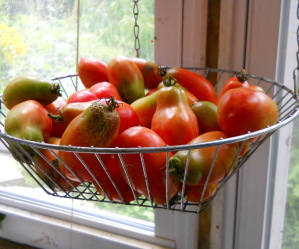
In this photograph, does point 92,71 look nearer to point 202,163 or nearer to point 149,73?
point 149,73

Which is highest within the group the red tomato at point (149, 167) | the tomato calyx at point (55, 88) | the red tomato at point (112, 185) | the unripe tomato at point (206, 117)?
the tomato calyx at point (55, 88)

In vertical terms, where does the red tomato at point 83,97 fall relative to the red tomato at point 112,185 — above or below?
above

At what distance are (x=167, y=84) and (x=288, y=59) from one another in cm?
28

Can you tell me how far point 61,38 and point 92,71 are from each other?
1.22 feet

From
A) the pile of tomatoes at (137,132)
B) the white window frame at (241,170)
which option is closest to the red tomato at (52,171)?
the pile of tomatoes at (137,132)

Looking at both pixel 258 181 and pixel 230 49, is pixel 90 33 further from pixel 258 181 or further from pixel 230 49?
pixel 258 181

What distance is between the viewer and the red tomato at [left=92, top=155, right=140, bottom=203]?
44 cm

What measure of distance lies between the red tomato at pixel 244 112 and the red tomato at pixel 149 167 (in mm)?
70

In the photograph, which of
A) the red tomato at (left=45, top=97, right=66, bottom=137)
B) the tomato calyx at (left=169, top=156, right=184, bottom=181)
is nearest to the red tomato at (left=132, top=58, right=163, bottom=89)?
the red tomato at (left=45, top=97, right=66, bottom=137)

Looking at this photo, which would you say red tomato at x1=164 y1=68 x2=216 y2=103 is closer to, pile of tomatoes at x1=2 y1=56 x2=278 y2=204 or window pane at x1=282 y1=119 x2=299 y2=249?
pile of tomatoes at x1=2 y1=56 x2=278 y2=204

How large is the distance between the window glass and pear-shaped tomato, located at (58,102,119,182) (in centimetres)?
42

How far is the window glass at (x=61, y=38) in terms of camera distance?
85 cm

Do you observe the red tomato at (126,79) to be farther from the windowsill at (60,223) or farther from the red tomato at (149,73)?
the windowsill at (60,223)

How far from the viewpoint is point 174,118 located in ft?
1.45
